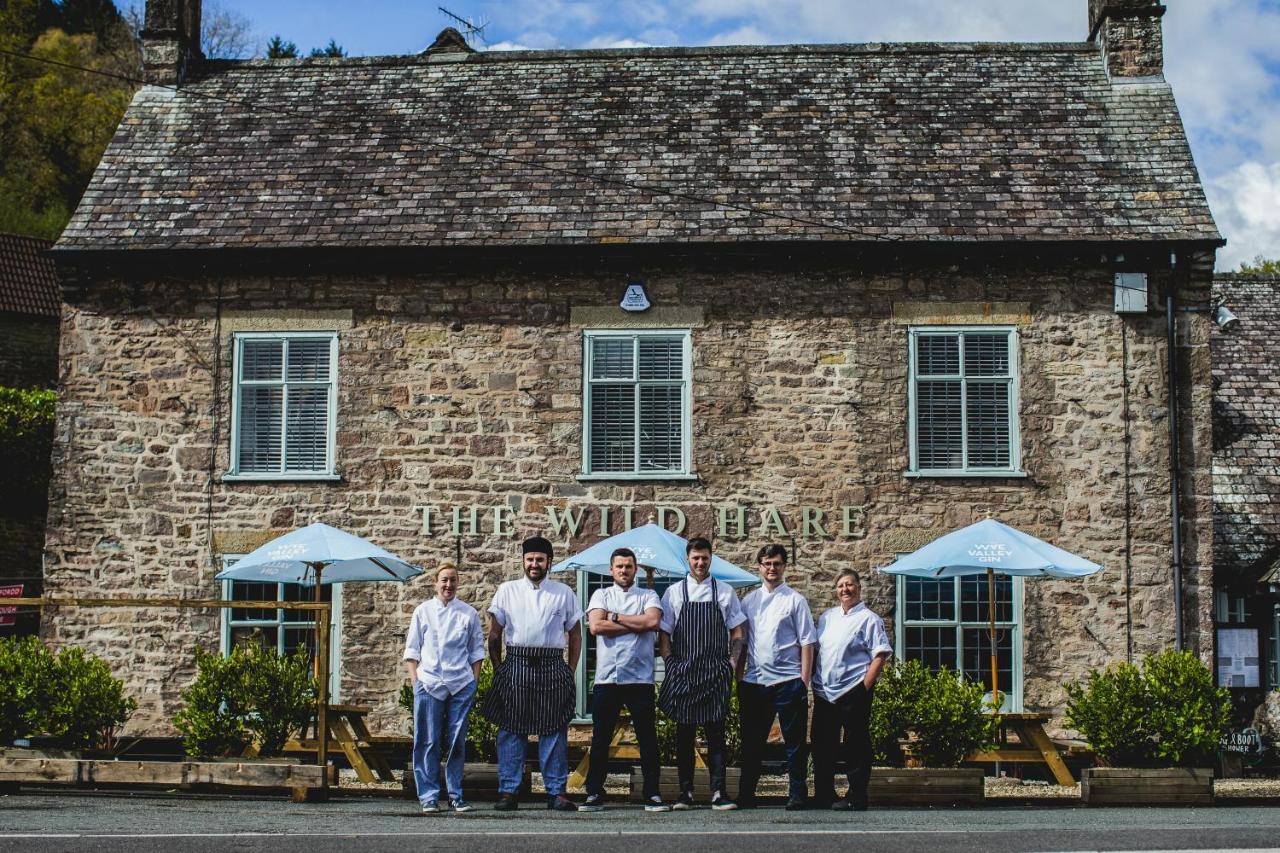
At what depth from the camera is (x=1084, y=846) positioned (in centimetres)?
866

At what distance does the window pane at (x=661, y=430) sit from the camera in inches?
687

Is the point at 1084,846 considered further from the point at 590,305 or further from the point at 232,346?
the point at 232,346

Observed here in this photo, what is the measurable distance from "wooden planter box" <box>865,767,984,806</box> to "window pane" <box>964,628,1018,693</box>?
15.6 feet

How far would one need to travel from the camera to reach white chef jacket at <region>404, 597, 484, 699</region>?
37.0ft

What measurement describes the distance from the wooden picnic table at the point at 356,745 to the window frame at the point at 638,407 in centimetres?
437

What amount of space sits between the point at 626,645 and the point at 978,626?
6908mm

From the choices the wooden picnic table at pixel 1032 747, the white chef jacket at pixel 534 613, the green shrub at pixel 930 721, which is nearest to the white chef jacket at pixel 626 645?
the white chef jacket at pixel 534 613

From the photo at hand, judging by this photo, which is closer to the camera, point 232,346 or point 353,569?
point 353,569

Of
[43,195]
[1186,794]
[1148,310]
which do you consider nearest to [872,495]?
[1148,310]

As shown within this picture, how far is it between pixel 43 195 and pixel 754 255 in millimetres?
31304

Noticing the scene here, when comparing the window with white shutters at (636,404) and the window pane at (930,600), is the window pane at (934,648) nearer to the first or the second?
the window pane at (930,600)

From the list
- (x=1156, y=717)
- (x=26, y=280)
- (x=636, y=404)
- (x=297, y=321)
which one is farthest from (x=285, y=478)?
(x=26, y=280)

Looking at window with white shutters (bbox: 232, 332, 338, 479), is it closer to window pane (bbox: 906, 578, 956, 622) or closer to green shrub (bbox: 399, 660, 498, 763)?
green shrub (bbox: 399, 660, 498, 763)

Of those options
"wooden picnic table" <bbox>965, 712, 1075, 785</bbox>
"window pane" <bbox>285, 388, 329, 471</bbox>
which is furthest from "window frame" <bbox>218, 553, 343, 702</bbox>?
"wooden picnic table" <bbox>965, 712, 1075, 785</bbox>
